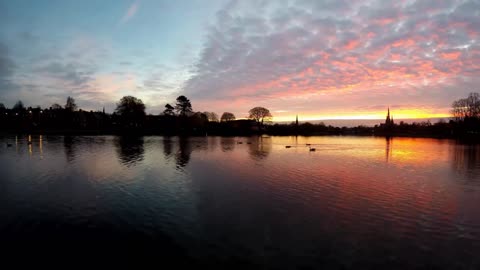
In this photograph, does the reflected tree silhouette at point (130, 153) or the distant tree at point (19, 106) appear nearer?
the reflected tree silhouette at point (130, 153)

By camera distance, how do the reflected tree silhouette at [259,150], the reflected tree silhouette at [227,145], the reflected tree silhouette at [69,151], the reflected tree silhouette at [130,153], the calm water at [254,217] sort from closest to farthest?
1. the calm water at [254,217]
2. the reflected tree silhouette at [130,153]
3. the reflected tree silhouette at [69,151]
4. the reflected tree silhouette at [259,150]
5. the reflected tree silhouette at [227,145]

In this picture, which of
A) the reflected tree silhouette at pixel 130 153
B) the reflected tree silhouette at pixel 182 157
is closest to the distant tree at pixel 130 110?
the reflected tree silhouette at pixel 130 153

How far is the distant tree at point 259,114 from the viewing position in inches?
6767

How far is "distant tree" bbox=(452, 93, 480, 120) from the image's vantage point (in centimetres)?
11594

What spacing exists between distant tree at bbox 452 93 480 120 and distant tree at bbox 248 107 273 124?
99743 mm

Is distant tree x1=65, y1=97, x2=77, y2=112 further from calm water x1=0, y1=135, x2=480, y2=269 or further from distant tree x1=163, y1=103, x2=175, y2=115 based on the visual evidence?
calm water x1=0, y1=135, x2=480, y2=269

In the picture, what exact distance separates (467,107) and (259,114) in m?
108

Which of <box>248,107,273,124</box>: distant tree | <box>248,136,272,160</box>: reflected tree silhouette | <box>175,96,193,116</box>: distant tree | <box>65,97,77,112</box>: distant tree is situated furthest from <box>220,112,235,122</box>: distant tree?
<box>248,136,272,160</box>: reflected tree silhouette

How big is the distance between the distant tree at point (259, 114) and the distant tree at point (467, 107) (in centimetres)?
9974

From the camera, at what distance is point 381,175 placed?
25.4 meters

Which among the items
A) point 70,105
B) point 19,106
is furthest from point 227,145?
point 19,106

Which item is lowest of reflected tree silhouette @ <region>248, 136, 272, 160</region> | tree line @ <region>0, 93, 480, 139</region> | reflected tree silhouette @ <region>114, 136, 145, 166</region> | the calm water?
the calm water

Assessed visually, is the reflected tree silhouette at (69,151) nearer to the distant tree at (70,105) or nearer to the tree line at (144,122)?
the tree line at (144,122)

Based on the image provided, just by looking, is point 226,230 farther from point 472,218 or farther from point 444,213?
point 472,218
